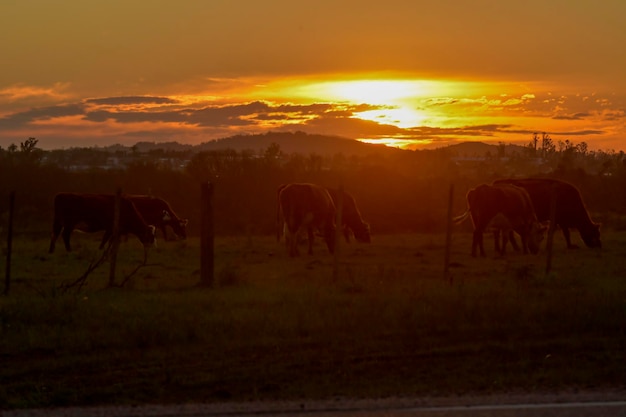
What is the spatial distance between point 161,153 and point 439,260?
70.6m

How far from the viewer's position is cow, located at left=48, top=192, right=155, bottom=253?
2773 centimetres

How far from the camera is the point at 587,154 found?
129 meters

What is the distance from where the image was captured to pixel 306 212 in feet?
83.0

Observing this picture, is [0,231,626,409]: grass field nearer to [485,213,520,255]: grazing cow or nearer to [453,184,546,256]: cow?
[453,184,546,256]: cow

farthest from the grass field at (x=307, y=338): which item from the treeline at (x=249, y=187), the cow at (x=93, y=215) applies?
the treeline at (x=249, y=187)

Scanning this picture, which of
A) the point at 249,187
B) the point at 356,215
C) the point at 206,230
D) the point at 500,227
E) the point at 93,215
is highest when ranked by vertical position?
the point at 206,230

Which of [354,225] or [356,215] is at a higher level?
[356,215]

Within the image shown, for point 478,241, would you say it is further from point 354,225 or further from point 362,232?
point 354,225

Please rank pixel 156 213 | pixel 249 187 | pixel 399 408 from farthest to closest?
1. pixel 249 187
2. pixel 156 213
3. pixel 399 408

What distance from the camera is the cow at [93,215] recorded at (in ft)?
91.0

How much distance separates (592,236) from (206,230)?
15767 millimetres

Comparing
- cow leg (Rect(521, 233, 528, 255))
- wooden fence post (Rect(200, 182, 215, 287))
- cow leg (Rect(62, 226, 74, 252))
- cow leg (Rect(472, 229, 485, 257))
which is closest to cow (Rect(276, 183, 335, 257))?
cow leg (Rect(472, 229, 485, 257))

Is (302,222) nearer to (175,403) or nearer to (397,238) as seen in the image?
(397,238)

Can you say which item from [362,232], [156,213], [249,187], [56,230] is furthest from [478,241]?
[249,187]
